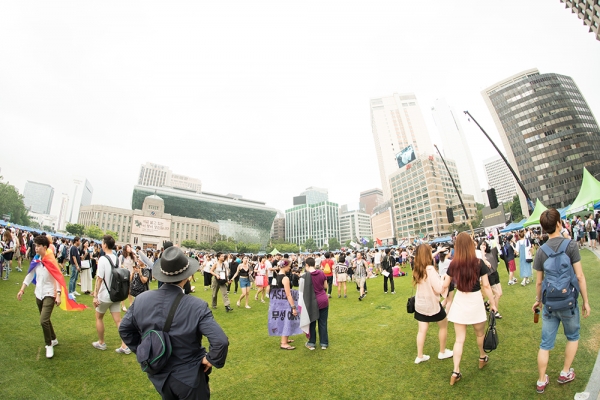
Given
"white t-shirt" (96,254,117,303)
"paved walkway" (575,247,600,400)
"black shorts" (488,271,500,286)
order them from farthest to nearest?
"black shorts" (488,271,500,286) < "white t-shirt" (96,254,117,303) < "paved walkway" (575,247,600,400)

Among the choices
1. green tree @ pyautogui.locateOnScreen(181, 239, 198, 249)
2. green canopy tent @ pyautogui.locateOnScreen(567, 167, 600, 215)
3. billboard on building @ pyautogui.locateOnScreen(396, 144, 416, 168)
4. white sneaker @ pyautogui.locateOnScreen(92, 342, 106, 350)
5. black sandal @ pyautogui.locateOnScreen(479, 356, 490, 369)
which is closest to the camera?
black sandal @ pyautogui.locateOnScreen(479, 356, 490, 369)

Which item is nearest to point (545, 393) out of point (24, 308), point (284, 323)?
point (284, 323)

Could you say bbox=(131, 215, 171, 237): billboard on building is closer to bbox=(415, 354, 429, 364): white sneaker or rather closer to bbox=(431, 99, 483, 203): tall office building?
bbox=(415, 354, 429, 364): white sneaker

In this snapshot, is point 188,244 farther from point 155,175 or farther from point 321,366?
point 155,175

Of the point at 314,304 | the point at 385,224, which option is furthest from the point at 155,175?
the point at 314,304

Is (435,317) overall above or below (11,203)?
below

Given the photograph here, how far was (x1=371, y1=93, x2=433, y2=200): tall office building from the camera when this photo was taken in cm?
14900

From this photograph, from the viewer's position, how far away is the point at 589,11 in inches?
1369

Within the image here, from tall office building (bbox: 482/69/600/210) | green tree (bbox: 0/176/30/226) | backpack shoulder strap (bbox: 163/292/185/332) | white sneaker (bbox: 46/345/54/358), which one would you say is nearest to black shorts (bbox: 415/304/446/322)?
backpack shoulder strap (bbox: 163/292/185/332)

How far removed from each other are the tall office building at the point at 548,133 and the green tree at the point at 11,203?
113 metres

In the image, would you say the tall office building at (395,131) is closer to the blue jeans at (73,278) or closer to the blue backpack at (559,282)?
the blue jeans at (73,278)

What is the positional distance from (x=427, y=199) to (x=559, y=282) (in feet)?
352

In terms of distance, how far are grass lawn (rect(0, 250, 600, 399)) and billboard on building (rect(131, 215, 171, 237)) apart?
7197cm

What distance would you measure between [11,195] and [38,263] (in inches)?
3054
